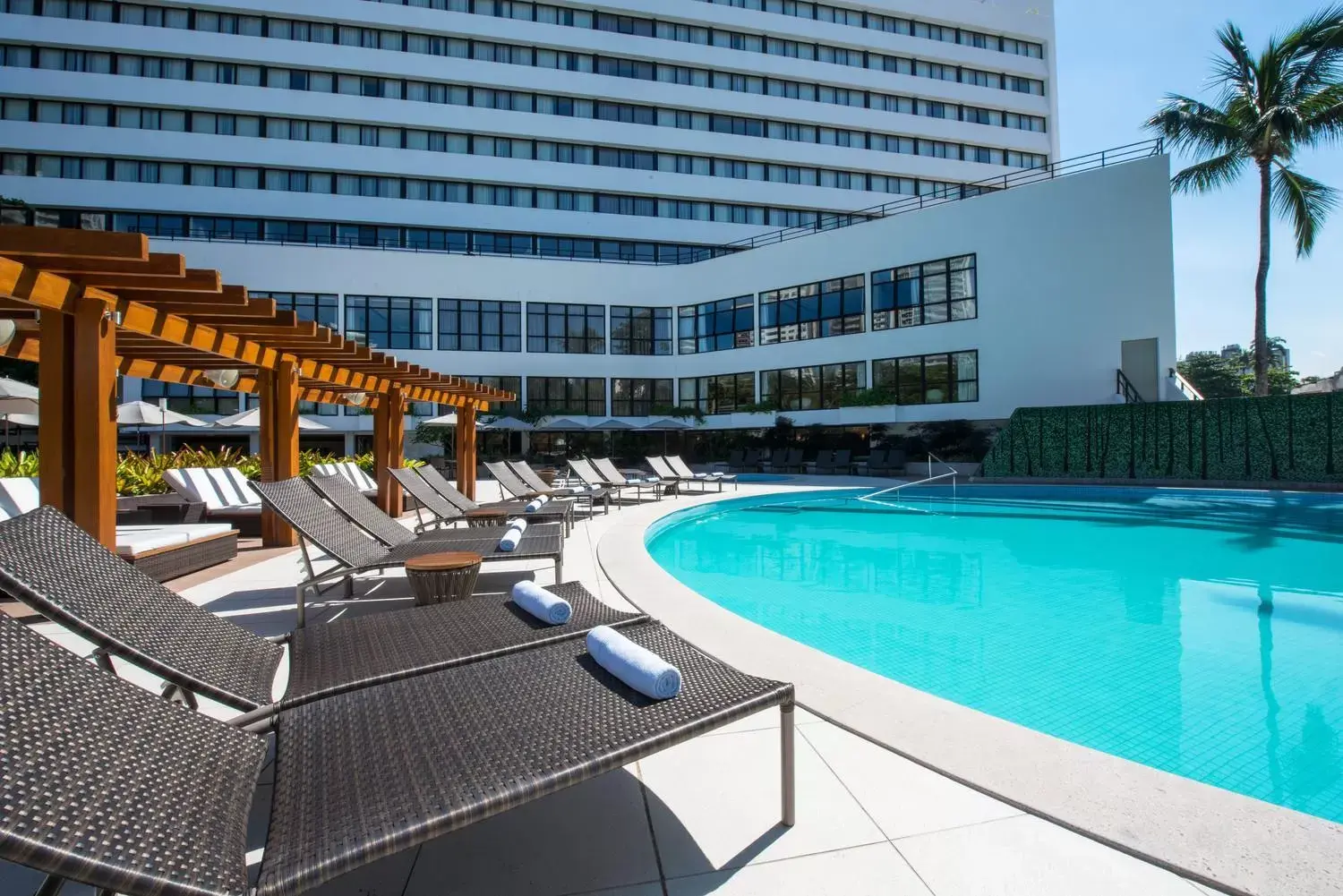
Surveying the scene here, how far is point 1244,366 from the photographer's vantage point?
2126 inches

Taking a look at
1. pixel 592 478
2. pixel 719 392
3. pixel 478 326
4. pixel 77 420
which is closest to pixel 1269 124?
pixel 719 392

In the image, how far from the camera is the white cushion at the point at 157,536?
4.89 metres

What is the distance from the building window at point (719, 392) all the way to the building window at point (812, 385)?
0.72 m

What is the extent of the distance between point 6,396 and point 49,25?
99.7 ft

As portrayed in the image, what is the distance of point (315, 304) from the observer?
84.7ft

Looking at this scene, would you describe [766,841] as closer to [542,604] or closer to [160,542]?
[542,604]

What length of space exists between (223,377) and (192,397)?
1937 centimetres

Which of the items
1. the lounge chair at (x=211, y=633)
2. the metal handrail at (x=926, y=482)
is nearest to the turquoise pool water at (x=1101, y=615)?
the metal handrail at (x=926, y=482)

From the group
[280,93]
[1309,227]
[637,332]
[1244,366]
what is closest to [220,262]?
[280,93]

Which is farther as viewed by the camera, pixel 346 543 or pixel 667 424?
pixel 667 424

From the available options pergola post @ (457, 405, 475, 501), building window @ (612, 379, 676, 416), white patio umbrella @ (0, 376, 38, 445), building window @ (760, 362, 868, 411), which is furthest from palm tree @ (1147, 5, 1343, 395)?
white patio umbrella @ (0, 376, 38, 445)

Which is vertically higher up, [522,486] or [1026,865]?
[522,486]

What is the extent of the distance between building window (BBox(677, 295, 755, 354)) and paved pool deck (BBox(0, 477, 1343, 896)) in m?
24.4

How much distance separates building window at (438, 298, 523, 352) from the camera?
2674 cm
